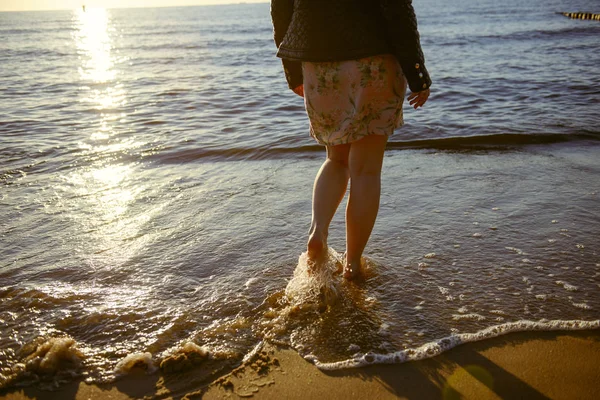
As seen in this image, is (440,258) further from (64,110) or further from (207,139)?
(64,110)

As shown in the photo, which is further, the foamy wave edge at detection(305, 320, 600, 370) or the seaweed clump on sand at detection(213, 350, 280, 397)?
the foamy wave edge at detection(305, 320, 600, 370)

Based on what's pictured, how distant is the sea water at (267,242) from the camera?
2211 mm

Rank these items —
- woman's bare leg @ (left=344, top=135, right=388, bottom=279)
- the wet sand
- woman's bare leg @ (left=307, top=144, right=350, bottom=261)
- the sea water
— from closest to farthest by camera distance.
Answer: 1. the wet sand
2. the sea water
3. woman's bare leg @ (left=344, top=135, right=388, bottom=279)
4. woman's bare leg @ (left=307, top=144, right=350, bottom=261)

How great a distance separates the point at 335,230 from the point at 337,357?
1.37 meters

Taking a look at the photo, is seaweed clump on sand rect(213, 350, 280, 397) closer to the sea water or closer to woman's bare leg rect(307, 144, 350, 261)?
the sea water

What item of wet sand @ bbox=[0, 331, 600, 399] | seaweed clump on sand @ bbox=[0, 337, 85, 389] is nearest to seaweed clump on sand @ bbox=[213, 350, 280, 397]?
wet sand @ bbox=[0, 331, 600, 399]

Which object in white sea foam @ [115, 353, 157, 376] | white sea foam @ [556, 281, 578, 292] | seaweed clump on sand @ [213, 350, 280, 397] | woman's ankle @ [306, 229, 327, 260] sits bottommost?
white sea foam @ [556, 281, 578, 292]

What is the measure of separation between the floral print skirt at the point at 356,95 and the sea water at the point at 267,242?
76cm

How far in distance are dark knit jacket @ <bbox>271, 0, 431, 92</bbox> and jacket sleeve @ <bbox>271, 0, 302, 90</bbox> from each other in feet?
0.66

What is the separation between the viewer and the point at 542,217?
336 cm

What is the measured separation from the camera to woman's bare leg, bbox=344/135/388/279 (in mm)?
2422

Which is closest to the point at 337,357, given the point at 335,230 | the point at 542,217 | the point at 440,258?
the point at 440,258

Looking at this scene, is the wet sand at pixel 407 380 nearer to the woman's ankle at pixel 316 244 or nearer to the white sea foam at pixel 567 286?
the white sea foam at pixel 567 286

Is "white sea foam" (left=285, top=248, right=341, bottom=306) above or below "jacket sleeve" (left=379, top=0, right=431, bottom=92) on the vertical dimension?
below
